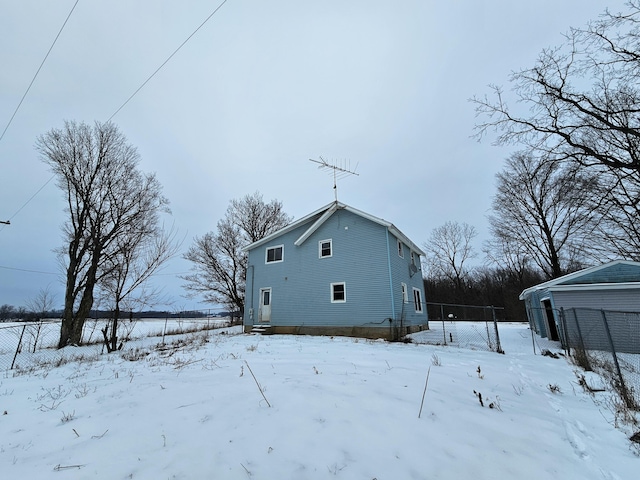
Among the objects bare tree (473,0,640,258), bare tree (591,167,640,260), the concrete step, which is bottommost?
the concrete step

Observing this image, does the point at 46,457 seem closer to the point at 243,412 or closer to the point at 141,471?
the point at 141,471

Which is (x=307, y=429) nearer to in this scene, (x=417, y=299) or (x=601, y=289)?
(x=601, y=289)

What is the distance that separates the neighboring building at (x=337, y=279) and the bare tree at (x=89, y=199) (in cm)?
796

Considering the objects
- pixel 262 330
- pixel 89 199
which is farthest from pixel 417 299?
pixel 89 199

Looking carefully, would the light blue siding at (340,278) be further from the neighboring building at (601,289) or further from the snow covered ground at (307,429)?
the snow covered ground at (307,429)

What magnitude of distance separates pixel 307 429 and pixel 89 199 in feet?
57.6

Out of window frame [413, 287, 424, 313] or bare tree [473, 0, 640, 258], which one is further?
window frame [413, 287, 424, 313]

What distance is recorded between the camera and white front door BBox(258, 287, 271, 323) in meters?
16.8

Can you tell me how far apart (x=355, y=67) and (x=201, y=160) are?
45.7 feet

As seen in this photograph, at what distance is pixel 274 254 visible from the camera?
17641mm

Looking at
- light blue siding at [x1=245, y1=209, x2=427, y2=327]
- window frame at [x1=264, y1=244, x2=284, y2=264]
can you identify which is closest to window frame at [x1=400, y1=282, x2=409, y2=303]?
light blue siding at [x1=245, y1=209, x2=427, y2=327]

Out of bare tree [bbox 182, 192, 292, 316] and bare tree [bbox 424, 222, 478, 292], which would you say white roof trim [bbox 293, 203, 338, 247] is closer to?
bare tree [bbox 182, 192, 292, 316]

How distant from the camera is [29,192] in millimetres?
12898

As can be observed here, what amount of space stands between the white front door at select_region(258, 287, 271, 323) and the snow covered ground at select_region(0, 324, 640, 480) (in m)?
11.6
